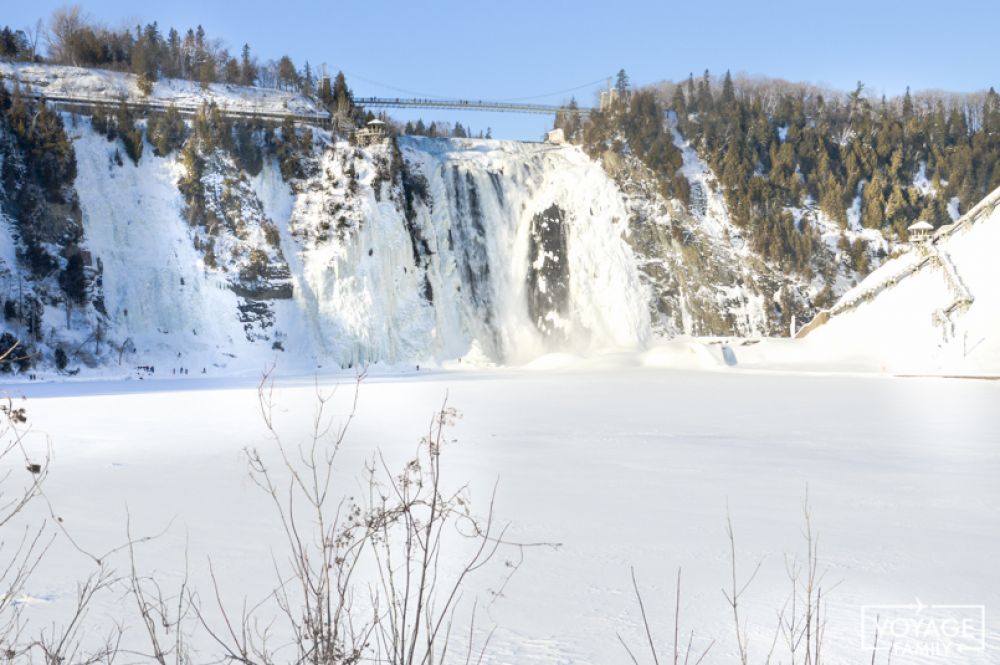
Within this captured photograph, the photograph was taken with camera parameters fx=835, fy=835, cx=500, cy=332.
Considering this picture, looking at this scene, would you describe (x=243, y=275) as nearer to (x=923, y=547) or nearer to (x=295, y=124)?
(x=295, y=124)

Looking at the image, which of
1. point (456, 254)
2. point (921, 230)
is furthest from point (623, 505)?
point (456, 254)

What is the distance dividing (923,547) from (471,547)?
120 inches

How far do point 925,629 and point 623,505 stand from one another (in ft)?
9.82

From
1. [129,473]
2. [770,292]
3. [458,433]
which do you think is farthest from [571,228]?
[129,473]

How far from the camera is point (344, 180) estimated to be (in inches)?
1328

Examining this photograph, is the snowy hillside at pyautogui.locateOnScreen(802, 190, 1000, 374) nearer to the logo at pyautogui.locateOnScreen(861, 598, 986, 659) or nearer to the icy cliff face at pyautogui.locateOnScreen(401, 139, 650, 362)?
the icy cliff face at pyautogui.locateOnScreen(401, 139, 650, 362)

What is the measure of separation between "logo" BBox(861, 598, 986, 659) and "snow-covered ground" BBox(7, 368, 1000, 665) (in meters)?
0.04

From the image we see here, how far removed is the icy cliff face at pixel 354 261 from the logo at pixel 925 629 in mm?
26541

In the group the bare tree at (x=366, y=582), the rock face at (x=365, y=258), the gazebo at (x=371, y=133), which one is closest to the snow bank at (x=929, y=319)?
the rock face at (x=365, y=258)

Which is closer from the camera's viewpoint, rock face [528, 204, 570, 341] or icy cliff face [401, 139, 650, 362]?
icy cliff face [401, 139, 650, 362]

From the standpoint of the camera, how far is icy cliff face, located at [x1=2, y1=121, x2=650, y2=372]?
29.9m

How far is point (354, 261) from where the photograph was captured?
3275 centimetres

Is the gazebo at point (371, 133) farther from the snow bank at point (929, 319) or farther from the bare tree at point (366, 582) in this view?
the bare tree at point (366, 582)

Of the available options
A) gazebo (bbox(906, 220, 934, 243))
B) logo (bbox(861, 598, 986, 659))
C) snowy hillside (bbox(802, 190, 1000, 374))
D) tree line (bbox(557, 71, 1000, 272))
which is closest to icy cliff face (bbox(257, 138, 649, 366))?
tree line (bbox(557, 71, 1000, 272))
